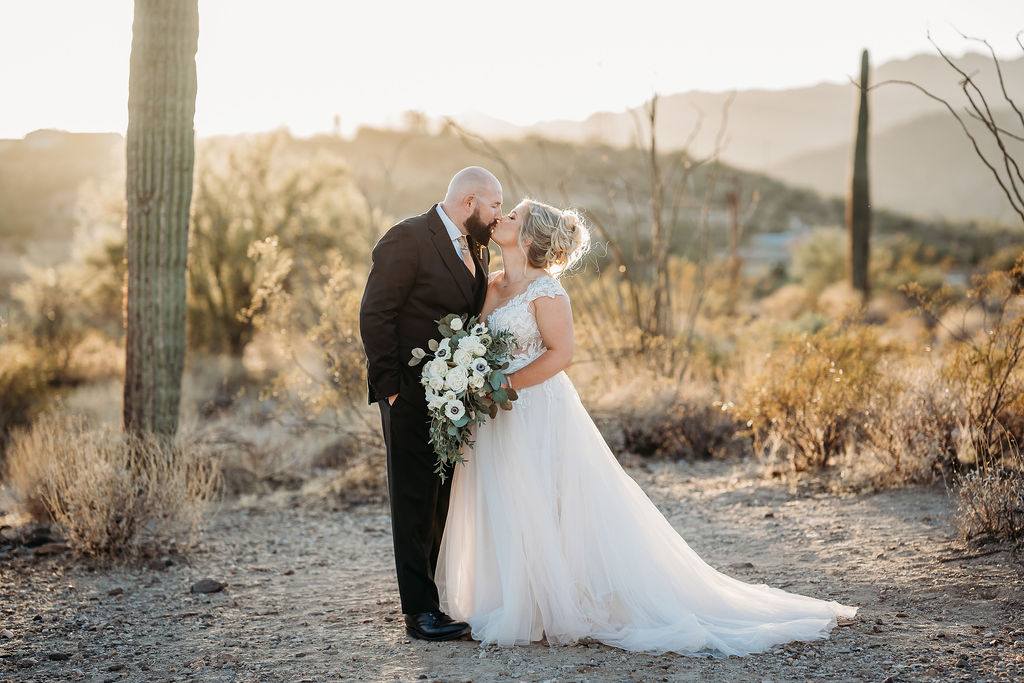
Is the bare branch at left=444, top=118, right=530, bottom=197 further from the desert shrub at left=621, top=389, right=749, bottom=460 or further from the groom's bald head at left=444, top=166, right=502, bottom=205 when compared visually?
the desert shrub at left=621, top=389, right=749, bottom=460

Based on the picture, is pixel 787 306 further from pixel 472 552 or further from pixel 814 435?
pixel 472 552

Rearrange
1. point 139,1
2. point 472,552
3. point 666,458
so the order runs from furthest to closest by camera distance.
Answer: point 666,458 → point 139,1 → point 472,552

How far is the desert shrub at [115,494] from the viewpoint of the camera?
18.1 feet

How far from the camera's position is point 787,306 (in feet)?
60.8

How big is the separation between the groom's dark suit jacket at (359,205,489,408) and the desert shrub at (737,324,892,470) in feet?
12.6

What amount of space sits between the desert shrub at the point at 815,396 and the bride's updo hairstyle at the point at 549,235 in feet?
11.7

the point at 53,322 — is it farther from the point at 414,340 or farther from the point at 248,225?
the point at 414,340

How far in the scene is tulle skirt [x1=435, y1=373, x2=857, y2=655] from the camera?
398cm

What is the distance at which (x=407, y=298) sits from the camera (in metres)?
4.27

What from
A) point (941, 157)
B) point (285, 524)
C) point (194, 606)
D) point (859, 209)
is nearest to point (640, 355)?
point (285, 524)

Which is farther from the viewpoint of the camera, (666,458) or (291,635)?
(666,458)

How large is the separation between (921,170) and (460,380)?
4414 inches

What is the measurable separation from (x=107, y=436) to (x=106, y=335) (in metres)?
8.53

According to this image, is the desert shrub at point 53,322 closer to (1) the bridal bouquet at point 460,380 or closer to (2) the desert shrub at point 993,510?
(1) the bridal bouquet at point 460,380
